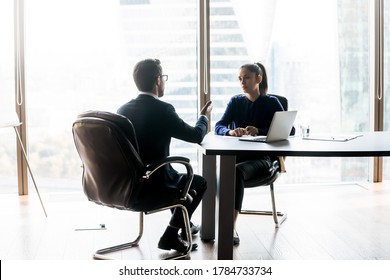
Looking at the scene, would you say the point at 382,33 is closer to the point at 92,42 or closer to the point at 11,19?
the point at 92,42

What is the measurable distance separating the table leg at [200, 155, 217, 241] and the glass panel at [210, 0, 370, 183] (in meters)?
2.00

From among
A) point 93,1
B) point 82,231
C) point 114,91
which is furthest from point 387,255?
point 93,1

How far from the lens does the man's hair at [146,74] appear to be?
377 centimetres

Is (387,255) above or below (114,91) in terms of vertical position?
below

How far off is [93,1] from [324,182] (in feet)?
9.53

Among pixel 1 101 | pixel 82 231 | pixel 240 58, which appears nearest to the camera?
pixel 82 231

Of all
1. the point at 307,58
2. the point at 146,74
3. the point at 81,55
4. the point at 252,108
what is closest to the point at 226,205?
the point at 146,74

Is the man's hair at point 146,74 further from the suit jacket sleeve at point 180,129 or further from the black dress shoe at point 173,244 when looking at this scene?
the black dress shoe at point 173,244

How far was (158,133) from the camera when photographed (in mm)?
3689

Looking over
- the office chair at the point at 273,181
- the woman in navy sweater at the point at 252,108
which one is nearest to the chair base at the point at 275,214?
the office chair at the point at 273,181

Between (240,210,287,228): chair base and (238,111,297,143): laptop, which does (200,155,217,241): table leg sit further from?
(240,210,287,228): chair base

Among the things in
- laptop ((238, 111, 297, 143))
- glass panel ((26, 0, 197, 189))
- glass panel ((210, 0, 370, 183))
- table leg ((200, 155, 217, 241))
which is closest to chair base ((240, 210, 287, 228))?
table leg ((200, 155, 217, 241))

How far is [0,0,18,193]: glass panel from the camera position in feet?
18.7

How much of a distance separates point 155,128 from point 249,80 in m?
1.12
